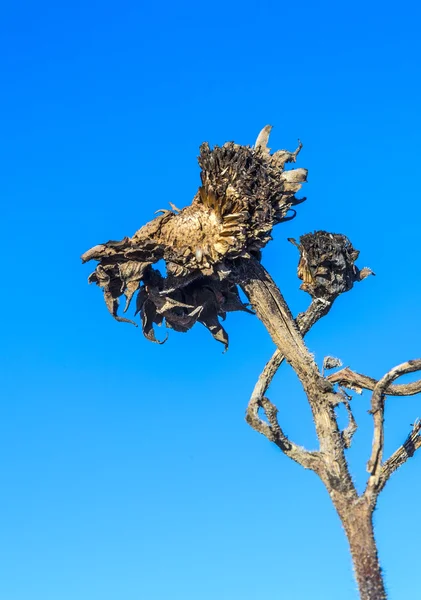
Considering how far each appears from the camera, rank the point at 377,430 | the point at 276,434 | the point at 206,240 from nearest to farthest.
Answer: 1. the point at 377,430
2. the point at 276,434
3. the point at 206,240

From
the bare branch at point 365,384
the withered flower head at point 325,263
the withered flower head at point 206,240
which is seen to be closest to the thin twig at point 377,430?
the bare branch at point 365,384

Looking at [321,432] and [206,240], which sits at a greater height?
[206,240]

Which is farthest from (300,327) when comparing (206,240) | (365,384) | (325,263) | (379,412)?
(379,412)

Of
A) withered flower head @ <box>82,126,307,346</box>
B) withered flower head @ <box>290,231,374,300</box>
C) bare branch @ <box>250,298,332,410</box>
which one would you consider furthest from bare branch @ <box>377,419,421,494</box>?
withered flower head @ <box>82,126,307,346</box>

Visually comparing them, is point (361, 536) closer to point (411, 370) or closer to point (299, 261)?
point (411, 370)

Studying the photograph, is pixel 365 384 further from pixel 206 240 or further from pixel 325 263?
pixel 206 240

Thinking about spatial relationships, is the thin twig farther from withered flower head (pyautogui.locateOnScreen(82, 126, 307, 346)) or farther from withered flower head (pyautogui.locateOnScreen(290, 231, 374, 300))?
withered flower head (pyautogui.locateOnScreen(82, 126, 307, 346))
